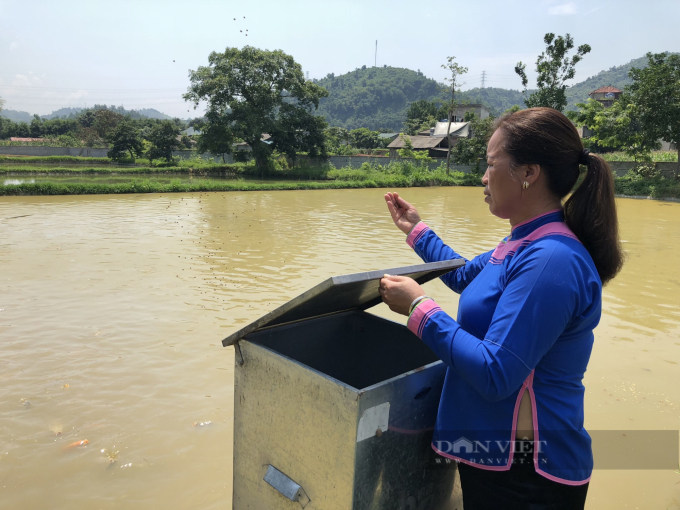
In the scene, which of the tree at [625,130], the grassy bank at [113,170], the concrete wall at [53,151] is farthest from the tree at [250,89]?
the tree at [625,130]

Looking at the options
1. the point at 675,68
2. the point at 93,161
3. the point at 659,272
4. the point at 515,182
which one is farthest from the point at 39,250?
the point at 93,161

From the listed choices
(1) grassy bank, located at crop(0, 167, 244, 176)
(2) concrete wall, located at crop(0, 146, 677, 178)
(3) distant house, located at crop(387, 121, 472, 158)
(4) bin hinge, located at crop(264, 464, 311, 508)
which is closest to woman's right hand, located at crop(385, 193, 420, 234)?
(4) bin hinge, located at crop(264, 464, 311, 508)

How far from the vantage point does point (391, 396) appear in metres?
1.25

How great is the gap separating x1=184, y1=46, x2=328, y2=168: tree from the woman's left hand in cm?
3183

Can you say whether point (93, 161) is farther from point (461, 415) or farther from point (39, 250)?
point (461, 415)

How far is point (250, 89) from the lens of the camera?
32656 millimetres

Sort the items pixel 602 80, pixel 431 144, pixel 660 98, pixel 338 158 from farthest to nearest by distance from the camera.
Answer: pixel 602 80
pixel 431 144
pixel 338 158
pixel 660 98

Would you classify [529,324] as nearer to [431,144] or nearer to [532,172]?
[532,172]

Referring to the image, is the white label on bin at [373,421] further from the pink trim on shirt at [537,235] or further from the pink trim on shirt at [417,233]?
the pink trim on shirt at [417,233]

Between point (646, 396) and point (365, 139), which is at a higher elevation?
point (365, 139)

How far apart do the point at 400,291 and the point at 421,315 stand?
0.10 meters

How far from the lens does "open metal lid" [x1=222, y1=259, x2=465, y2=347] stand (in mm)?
1210

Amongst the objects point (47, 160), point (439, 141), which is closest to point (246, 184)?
point (47, 160)

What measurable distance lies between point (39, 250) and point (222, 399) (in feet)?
20.8
